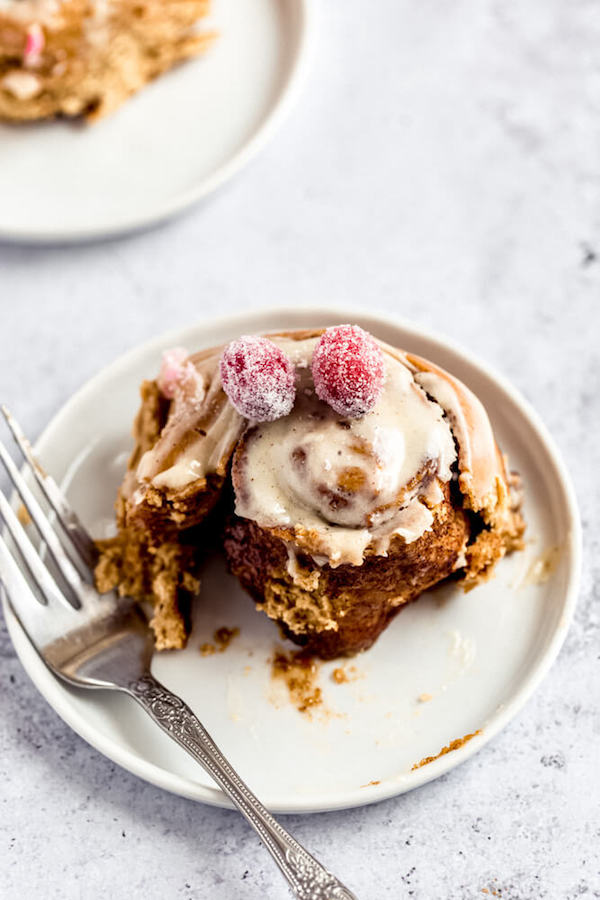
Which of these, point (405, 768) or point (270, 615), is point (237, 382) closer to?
point (270, 615)

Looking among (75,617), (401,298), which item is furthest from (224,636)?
(401,298)

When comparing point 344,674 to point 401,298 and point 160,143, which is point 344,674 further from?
point 160,143

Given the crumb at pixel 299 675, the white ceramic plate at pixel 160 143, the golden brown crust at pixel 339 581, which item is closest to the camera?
the golden brown crust at pixel 339 581

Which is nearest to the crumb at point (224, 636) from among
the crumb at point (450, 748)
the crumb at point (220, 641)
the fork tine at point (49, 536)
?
the crumb at point (220, 641)

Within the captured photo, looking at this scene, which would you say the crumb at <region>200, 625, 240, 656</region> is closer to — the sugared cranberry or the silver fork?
the silver fork

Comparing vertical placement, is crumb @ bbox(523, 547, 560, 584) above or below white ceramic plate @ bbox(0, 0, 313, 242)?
below

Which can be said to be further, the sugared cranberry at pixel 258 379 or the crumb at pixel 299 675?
the crumb at pixel 299 675

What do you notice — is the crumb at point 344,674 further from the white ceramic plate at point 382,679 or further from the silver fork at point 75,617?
the silver fork at point 75,617

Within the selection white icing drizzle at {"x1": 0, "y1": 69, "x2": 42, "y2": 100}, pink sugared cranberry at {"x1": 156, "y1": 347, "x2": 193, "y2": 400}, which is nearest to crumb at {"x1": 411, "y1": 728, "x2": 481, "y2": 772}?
pink sugared cranberry at {"x1": 156, "y1": 347, "x2": 193, "y2": 400}
